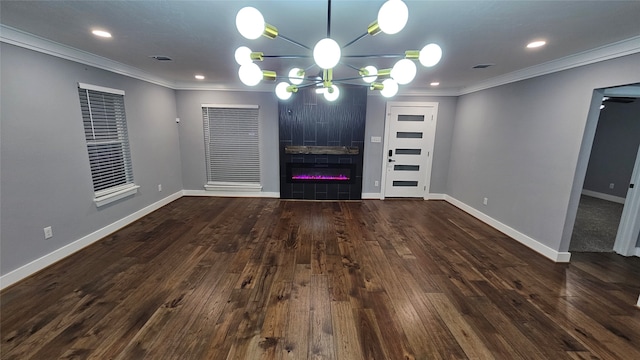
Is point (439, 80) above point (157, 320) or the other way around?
above

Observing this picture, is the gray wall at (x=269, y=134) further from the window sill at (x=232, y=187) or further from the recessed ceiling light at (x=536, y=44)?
the recessed ceiling light at (x=536, y=44)

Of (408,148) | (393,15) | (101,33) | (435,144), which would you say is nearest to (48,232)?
(101,33)

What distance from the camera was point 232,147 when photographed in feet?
18.4

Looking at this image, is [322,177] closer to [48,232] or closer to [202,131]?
[202,131]

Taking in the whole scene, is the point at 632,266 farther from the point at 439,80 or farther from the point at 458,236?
the point at 439,80

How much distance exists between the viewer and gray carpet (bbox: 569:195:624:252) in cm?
357

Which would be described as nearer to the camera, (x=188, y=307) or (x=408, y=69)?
(x=408, y=69)

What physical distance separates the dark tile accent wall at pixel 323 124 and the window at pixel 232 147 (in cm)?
69

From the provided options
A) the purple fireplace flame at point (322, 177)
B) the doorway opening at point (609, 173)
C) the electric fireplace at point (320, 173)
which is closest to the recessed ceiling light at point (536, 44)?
the doorway opening at point (609, 173)

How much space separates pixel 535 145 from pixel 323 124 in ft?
11.6

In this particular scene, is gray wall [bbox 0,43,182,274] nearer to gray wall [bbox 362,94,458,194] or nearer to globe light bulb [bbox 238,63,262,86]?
globe light bulb [bbox 238,63,262,86]

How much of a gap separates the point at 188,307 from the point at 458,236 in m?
3.71

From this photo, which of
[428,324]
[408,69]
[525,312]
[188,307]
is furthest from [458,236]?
[188,307]

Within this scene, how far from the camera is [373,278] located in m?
2.74
